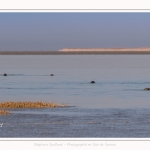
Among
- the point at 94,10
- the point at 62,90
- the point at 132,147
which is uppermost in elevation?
the point at 62,90

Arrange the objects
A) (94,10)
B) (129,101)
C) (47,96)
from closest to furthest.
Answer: (94,10) < (129,101) < (47,96)

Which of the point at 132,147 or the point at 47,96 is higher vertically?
the point at 47,96

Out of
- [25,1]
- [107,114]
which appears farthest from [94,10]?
[107,114]

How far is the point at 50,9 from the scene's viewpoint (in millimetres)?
10273

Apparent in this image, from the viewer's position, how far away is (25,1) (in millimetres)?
10461

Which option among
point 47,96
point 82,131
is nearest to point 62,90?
point 47,96

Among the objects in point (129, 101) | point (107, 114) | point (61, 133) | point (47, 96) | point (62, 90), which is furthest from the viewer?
point (62, 90)

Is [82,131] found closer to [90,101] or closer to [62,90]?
[90,101]

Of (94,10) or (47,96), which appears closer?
(94,10)

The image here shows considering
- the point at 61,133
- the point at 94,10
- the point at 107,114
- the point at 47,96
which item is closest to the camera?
the point at 94,10

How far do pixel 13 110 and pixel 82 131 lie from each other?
673 centimetres

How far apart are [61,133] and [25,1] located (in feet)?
32.0

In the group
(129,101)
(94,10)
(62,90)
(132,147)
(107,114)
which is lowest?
(132,147)

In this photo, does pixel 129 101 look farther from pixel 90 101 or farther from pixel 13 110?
pixel 13 110
